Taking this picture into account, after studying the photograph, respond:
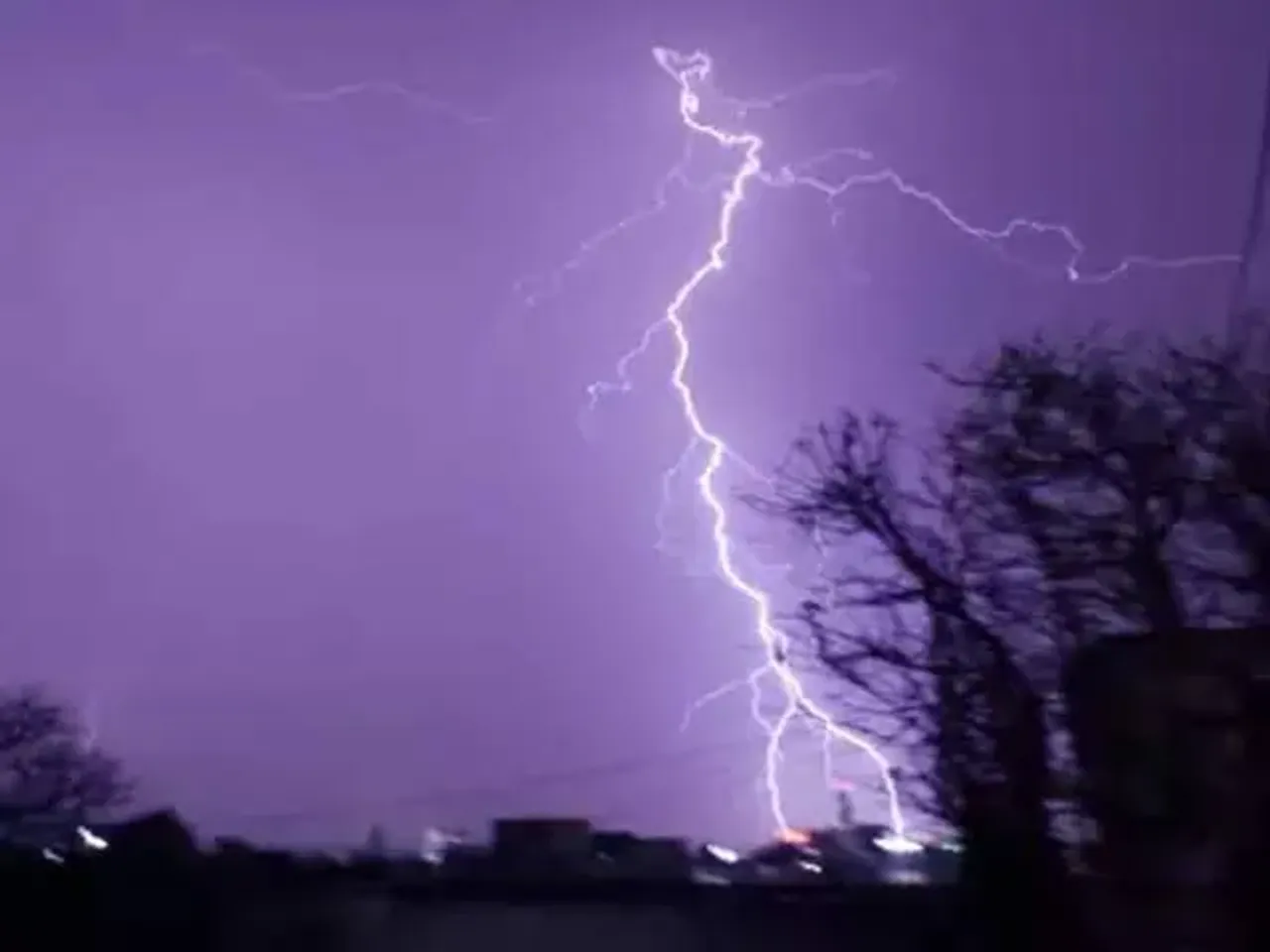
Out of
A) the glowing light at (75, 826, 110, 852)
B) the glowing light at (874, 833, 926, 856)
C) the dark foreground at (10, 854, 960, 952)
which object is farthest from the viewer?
the glowing light at (75, 826, 110, 852)

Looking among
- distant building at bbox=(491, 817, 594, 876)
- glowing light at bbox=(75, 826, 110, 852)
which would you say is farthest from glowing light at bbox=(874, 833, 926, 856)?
glowing light at bbox=(75, 826, 110, 852)

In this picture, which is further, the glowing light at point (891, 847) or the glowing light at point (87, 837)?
the glowing light at point (87, 837)

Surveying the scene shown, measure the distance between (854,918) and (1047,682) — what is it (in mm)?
4669

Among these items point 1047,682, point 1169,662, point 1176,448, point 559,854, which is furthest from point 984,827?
point 559,854

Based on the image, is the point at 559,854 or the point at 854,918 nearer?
the point at 854,918

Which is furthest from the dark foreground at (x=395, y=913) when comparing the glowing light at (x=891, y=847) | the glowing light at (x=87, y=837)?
the glowing light at (x=87, y=837)

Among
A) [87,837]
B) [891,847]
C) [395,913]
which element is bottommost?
[395,913]

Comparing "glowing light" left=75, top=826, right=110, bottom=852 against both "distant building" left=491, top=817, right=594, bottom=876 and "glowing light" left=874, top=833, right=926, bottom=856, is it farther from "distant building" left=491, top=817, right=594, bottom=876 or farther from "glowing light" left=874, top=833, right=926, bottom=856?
"glowing light" left=874, top=833, right=926, bottom=856

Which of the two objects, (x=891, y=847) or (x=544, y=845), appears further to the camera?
(x=544, y=845)

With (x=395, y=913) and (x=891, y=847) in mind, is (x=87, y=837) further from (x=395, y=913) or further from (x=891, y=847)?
(x=891, y=847)

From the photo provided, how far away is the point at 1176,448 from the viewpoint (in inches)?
444

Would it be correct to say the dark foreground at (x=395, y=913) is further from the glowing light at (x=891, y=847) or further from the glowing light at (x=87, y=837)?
the glowing light at (x=87, y=837)

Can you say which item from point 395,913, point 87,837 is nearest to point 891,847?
point 395,913

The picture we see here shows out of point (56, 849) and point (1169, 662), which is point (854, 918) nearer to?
point (1169, 662)
